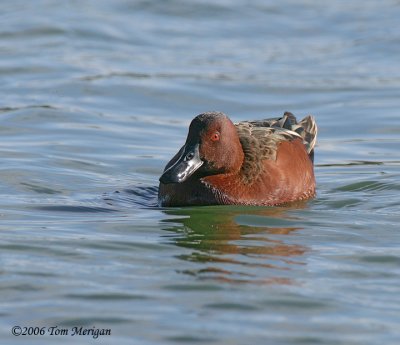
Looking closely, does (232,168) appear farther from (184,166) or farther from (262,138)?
(262,138)

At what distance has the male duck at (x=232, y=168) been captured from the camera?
35.4 ft

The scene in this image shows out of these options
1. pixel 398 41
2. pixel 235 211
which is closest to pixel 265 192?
pixel 235 211

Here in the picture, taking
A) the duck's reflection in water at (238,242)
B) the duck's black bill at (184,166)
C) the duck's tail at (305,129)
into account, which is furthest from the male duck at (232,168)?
the duck's tail at (305,129)

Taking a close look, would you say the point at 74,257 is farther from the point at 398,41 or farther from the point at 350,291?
the point at 398,41

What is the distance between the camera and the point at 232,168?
1105 cm

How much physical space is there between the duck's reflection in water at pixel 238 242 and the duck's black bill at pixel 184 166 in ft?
1.22

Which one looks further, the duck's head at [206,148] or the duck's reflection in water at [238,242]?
the duck's head at [206,148]

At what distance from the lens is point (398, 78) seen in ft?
63.9

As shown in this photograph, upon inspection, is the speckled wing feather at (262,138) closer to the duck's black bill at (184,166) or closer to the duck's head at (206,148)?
the duck's head at (206,148)

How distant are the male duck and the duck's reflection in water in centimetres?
15

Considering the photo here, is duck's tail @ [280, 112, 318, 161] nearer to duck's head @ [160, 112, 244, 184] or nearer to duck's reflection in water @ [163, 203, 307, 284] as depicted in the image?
duck's reflection in water @ [163, 203, 307, 284]

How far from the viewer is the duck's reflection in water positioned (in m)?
8.62

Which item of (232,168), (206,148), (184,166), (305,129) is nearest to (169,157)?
(305,129)

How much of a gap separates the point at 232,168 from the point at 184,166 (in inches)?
23.6
